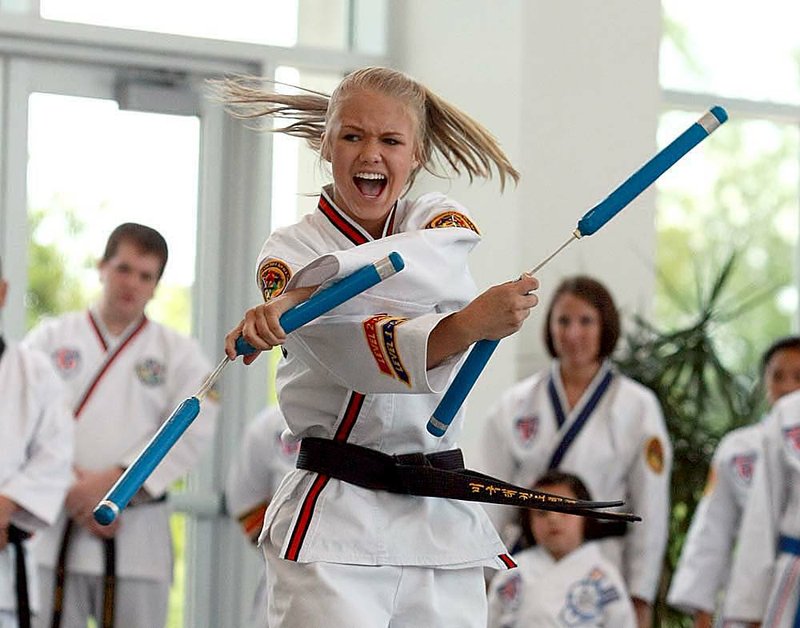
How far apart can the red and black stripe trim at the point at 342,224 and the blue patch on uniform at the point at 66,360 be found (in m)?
2.52

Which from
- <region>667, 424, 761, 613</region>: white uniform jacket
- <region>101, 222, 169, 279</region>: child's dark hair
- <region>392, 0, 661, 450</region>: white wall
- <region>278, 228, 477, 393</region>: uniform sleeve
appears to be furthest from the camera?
<region>392, 0, 661, 450</region>: white wall

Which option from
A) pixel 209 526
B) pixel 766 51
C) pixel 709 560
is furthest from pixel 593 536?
pixel 766 51

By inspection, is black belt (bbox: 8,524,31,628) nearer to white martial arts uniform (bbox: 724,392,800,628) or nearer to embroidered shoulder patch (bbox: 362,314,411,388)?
white martial arts uniform (bbox: 724,392,800,628)

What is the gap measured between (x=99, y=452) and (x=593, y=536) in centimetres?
155

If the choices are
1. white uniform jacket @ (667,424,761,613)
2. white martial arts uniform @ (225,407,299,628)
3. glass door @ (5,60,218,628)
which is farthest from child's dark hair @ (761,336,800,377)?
glass door @ (5,60,218,628)

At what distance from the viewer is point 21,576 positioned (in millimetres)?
4250

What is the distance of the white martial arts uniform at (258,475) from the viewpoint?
16.6ft

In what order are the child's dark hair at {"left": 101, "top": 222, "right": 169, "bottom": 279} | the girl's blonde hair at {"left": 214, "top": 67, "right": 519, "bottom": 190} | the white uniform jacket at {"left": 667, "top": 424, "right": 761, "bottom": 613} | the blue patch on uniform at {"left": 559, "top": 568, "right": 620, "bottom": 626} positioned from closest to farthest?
the girl's blonde hair at {"left": 214, "top": 67, "right": 519, "bottom": 190}, the blue patch on uniform at {"left": 559, "top": 568, "right": 620, "bottom": 626}, the child's dark hair at {"left": 101, "top": 222, "right": 169, "bottom": 279}, the white uniform jacket at {"left": 667, "top": 424, "right": 761, "bottom": 613}

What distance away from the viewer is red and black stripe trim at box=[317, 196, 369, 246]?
243cm

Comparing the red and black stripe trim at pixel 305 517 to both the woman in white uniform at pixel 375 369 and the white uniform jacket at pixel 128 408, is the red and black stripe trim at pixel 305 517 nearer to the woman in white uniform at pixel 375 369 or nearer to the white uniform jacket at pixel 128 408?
the woman in white uniform at pixel 375 369

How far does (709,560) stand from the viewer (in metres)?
4.92

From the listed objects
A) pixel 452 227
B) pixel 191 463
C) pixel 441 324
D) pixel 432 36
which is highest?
pixel 432 36

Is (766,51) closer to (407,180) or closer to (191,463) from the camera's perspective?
(191,463)

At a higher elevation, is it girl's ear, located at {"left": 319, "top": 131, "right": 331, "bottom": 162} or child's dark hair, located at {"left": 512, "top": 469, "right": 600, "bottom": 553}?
girl's ear, located at {"left": 319, "top": 131, "right": 331, "bottom": 162}
